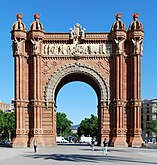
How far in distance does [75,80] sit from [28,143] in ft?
35.7

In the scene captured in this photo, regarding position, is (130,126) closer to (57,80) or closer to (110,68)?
(110,68)

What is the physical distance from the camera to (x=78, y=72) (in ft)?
143

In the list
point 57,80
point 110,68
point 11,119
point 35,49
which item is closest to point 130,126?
point 110,68

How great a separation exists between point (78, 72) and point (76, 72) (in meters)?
0.23

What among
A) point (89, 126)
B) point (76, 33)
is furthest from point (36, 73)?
point (89, 126)

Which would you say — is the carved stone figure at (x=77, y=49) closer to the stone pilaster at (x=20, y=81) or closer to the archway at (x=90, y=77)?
the archway at (x=90, y=77)

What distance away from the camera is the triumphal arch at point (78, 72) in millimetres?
42281

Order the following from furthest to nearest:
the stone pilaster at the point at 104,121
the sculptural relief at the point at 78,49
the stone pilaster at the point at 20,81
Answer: the sculptural relief at the point at 78,49 < the stone pilaster at the point at 104,121 < the stone pilaster at the point at 20,81

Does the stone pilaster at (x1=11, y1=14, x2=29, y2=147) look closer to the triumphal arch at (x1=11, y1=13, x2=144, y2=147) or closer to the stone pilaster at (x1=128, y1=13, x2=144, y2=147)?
the triumphal arch at (x1=11, y1=13, x2=144, y2=147)

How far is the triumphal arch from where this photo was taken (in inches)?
1665

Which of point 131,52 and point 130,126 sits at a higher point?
point 131,52

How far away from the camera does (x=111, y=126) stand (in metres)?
42.8

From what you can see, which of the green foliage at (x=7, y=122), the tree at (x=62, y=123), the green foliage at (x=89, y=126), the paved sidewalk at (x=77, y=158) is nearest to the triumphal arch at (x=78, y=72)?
the paved sidewalk at (x=77, y=158)

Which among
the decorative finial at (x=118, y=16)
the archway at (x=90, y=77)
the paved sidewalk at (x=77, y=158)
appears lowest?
the paved sidewalk at (x=77, y=158)
